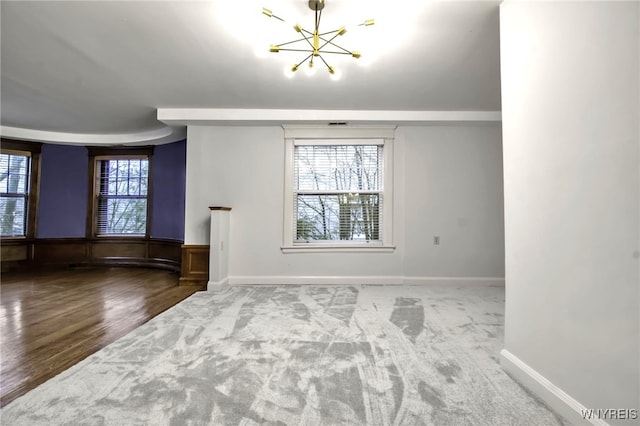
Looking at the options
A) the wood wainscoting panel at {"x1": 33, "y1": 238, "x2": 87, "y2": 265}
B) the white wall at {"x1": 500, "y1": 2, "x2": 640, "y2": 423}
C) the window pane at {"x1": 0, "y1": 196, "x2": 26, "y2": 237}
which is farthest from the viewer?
the wood wainscoting panel at {"x1": 33, "y1": 238, "x2": 87, "y2": 265}

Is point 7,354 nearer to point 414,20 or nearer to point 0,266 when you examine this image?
point 414,20


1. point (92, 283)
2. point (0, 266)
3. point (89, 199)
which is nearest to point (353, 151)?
point (92, 283)

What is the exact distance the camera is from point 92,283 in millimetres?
4094

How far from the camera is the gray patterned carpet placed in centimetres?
130

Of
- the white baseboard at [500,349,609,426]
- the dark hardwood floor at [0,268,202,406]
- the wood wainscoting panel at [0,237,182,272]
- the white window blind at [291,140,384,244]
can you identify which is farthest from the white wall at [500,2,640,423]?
the wood wainscoting panel at [0,237,182,272]

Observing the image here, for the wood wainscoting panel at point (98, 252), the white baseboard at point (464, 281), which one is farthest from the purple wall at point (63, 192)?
the white baseboard at point (464, 281)

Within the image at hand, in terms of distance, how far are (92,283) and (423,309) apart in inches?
174

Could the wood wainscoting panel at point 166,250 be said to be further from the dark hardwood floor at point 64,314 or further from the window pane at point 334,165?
the window pane at point 334,165

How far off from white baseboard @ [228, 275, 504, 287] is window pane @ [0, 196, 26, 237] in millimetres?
4327

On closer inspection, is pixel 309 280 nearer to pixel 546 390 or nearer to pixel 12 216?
pixel 546 390

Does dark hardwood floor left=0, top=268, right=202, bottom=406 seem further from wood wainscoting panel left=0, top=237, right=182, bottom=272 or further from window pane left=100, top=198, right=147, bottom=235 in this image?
window pane left=100, top=198, right=147, bottom=235

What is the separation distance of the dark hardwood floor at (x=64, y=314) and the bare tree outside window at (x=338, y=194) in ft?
5.97

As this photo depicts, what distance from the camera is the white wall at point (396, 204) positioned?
402cm

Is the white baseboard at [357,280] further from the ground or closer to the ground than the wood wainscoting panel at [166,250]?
closer to the ground
